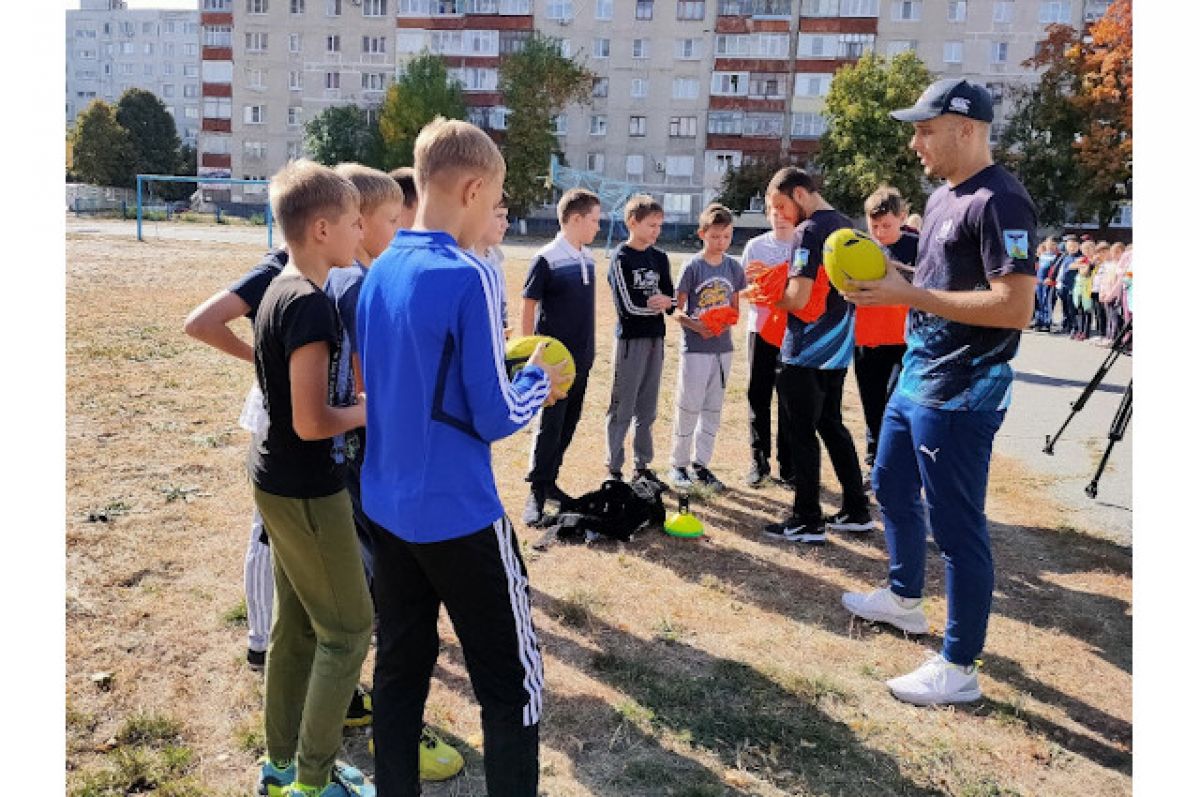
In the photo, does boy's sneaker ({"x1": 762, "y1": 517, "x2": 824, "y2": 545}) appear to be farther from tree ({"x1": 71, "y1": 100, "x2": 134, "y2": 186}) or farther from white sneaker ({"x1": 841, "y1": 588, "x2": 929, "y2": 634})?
tree ({"x1": 71, "y1": 100, "x2": 134, "y2": 186})

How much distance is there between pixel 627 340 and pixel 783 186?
1687mm

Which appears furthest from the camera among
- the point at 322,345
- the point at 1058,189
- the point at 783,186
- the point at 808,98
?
the point at 808,98

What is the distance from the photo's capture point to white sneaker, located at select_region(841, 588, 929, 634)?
464cm

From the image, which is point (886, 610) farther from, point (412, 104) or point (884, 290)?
point (412, 104)

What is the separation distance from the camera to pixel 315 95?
209 feet

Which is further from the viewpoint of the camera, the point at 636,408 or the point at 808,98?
the point at 808,98

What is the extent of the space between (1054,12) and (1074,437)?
186ft

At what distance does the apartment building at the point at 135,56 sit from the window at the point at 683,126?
74507 mm

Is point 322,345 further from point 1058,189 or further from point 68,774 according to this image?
point 1058,189

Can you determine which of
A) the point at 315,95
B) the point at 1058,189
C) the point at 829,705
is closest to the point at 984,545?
the point at 829,705

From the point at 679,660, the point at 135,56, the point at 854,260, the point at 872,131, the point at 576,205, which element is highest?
the point at 135,56

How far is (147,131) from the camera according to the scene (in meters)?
71.5

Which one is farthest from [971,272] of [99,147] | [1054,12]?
[99,147]

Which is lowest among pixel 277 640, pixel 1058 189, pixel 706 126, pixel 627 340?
pixel 277 640
